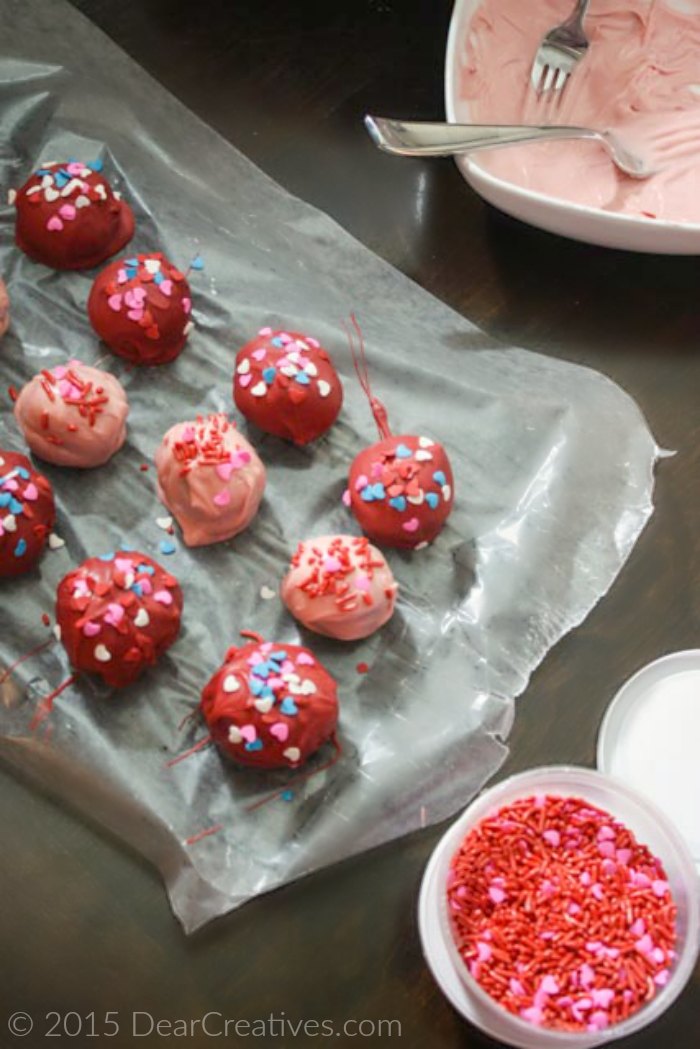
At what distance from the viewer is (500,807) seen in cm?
139

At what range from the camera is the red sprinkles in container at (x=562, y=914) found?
1.32 meters

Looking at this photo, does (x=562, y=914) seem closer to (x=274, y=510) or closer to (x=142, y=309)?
(x=274, y=510)

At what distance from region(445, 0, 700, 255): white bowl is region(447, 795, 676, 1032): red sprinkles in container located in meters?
0.68

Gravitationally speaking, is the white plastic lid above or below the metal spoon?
below

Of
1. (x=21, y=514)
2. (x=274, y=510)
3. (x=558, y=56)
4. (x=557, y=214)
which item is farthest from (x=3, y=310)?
(x=558, y=56)

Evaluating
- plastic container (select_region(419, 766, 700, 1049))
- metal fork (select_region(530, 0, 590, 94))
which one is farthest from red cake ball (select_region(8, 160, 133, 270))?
plastic container (select_region(419, 766, 700, 1049))

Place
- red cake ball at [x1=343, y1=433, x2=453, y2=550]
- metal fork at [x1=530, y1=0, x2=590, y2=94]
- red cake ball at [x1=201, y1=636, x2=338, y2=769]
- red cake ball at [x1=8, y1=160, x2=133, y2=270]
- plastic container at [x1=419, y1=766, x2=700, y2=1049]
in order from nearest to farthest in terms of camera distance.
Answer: plastic container at [x1=419, y1=766, x2=700, y2=1049]
red cake ball at [x1=201, y1=636, x2=338, y2=769]
red cake ball at [x1=343, y1=433, x2=453, y2=550]
red cake ball at [x1=8, y1=160, x2=133, y2=270]
metal fork at [x1=530, y1=0, x2=590, y2=94]

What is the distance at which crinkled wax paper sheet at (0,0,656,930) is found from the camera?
4.74ft

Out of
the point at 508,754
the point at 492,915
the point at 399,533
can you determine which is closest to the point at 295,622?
the point at 399,533

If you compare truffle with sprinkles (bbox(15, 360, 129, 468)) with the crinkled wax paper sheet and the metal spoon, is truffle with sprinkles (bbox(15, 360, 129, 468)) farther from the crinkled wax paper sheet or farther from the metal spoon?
the metal spoon

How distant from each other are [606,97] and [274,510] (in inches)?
28.5

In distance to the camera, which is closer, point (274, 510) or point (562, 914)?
point (562, 914)

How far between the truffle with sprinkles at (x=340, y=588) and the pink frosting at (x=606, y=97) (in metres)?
0.53

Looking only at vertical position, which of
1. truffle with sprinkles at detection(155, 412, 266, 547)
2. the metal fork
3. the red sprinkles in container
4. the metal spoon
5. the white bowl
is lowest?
the red sprinkles in container
